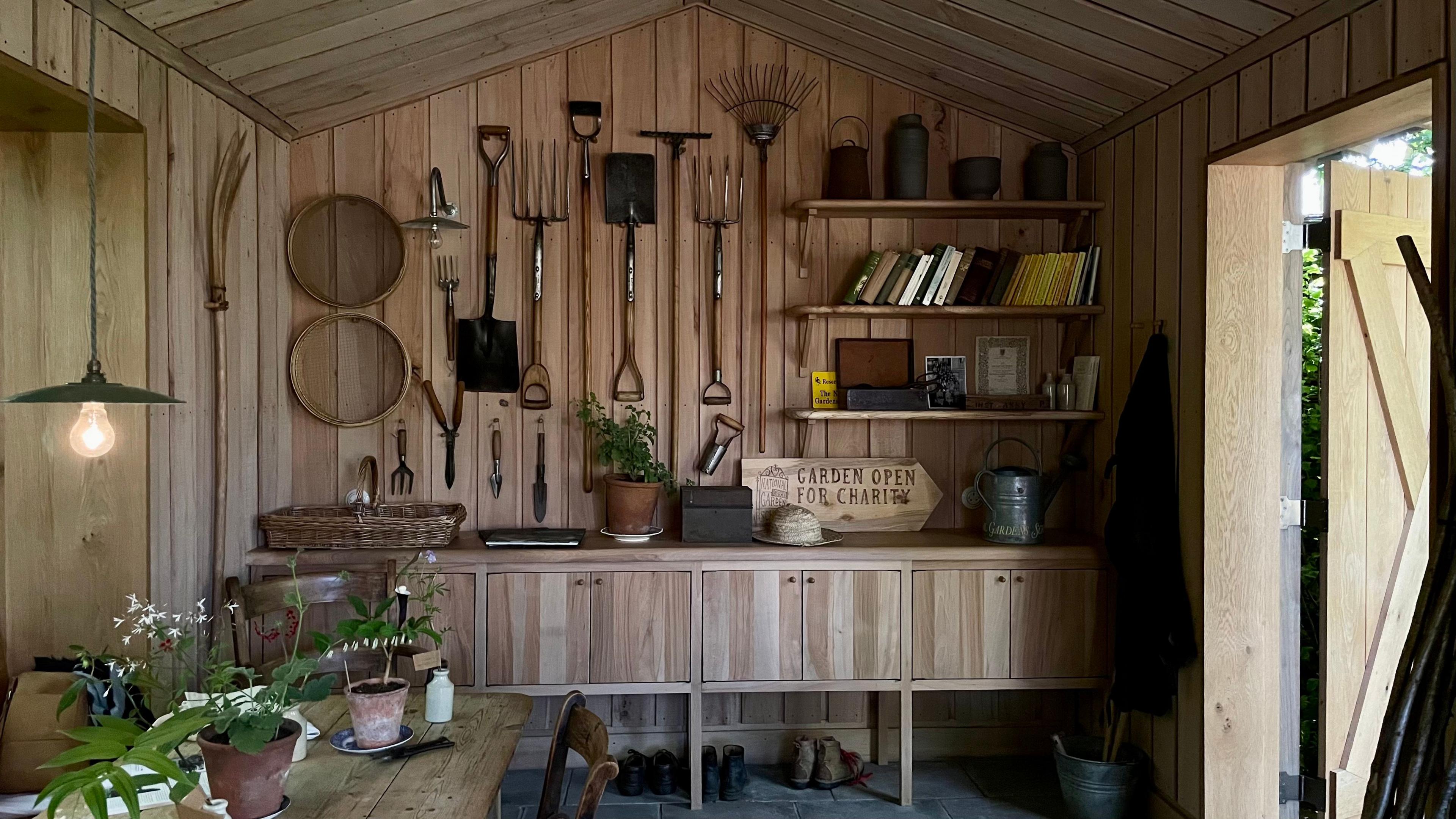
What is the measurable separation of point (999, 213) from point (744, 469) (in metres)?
1.26

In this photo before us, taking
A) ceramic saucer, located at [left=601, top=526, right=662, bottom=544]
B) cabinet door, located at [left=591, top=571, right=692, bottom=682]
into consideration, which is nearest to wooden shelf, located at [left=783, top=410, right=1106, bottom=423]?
ceramic saucer, located at [left=601, top=526, right=662, bottom=544]

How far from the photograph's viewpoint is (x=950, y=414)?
3.60 m

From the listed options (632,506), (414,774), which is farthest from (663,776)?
(414,774)

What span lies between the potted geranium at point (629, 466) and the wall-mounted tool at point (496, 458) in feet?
0.92

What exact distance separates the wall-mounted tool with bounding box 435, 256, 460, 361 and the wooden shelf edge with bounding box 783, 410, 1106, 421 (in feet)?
3.95

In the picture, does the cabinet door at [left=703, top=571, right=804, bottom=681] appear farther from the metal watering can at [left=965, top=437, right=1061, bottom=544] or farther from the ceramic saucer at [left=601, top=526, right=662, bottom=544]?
the metal watering can at [left=965, top=437, right=1061, bottom=544]

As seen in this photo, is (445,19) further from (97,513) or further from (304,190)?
(97,513)

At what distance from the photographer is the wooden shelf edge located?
141 inches

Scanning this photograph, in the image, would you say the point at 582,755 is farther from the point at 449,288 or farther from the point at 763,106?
the point at 763,106

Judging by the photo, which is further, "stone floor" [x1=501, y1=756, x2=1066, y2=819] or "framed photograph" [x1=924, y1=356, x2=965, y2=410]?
"framed photograph" [x1=924, y1=356, x2=965, y2=410]

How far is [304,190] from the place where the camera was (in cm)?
366

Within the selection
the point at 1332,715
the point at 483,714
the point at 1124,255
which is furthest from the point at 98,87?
the point at 1332,715

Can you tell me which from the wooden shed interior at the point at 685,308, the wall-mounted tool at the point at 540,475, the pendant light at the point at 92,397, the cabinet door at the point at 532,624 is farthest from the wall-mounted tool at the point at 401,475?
the pendant light at the point at 92,397

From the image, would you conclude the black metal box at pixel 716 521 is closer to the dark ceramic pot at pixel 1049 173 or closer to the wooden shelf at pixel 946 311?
the wooden shelf at pixel 946 311
